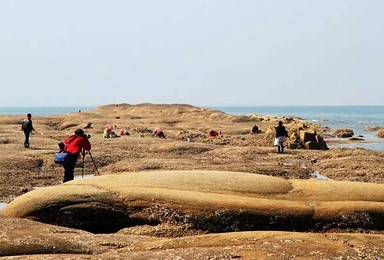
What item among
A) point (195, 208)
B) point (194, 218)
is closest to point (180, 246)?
point (194, 218)

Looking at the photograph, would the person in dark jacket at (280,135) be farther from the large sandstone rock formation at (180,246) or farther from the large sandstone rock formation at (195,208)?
the large sandstone rock formation at (180,246)

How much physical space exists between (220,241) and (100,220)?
611cm

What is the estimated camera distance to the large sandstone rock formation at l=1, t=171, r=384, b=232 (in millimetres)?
22359

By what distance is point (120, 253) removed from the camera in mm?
16953

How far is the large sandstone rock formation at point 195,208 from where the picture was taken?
2236 cm

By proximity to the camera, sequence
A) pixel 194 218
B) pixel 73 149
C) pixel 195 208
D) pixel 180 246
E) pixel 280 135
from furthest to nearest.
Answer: pixel 280 135
pixel 73 149
pixel 195 208
pixel 194 218
pixel 180 246

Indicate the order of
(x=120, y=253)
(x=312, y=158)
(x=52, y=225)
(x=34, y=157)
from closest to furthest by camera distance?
1. (x=120, y=253)
2. (x=52, y=225)
3. (x=34, y=157)
4. (x=312, y=158)

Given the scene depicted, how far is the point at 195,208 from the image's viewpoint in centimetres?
2270

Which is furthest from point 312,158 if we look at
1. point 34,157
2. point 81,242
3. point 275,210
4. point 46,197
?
point 81,242

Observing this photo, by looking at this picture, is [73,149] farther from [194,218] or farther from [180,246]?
[180,246]

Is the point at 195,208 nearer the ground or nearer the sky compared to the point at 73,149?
nearer the ground

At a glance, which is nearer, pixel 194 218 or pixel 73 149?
pixel 194 218

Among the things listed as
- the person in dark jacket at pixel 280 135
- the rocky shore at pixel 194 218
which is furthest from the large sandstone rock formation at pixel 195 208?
the person in dark jacket at pixel 280 135

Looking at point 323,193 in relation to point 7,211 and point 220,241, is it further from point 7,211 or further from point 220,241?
point 7,211
